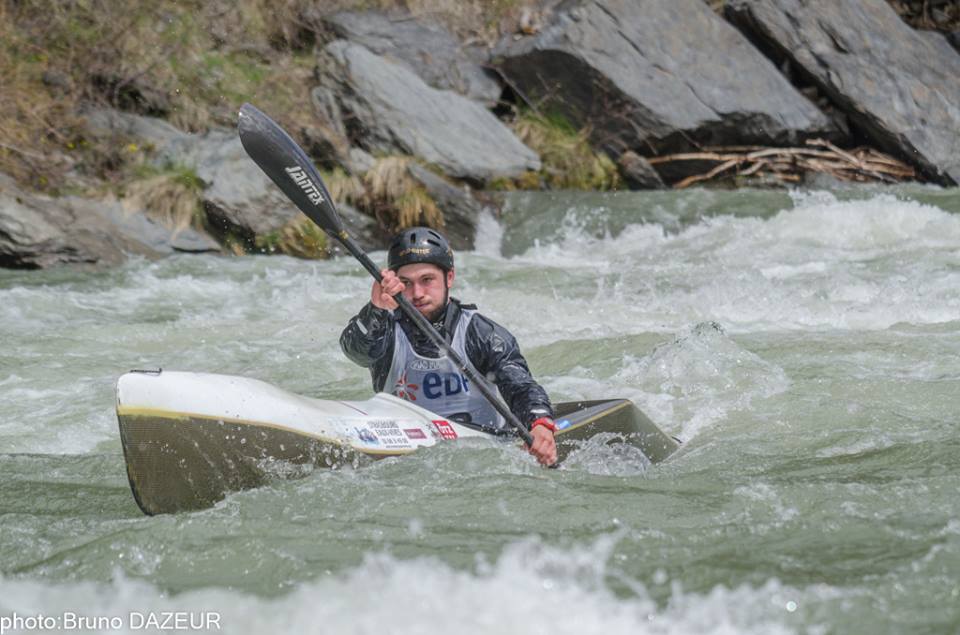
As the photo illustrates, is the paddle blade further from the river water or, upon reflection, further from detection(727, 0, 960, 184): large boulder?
detection(727, 0, 960, 184): large boulder

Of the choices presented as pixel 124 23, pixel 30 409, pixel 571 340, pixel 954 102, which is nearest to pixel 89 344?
pixel 30 409

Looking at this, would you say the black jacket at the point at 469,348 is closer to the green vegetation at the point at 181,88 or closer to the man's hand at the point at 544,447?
the man's hand at the point at 544,447

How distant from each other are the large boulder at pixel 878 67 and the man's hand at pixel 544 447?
9.00 m

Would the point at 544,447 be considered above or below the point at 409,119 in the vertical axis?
above

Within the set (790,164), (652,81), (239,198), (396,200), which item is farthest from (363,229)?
(790,164)

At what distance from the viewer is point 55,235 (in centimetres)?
858

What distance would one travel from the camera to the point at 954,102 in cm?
1259

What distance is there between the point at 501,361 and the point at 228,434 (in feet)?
4.15

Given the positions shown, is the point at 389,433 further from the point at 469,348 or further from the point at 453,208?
the point at 453,208

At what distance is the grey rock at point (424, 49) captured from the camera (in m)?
12.4

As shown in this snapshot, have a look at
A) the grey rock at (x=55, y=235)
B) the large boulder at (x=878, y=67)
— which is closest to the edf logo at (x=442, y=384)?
the grey rock at (x=55, y=235)

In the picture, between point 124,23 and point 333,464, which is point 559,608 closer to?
point 333,464

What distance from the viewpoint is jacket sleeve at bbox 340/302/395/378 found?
4305 mm

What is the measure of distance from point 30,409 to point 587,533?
128 inches
